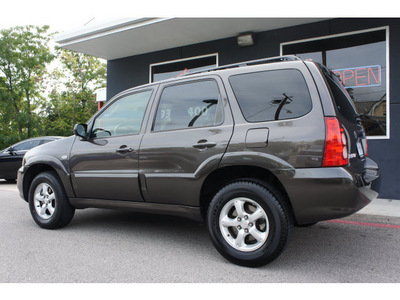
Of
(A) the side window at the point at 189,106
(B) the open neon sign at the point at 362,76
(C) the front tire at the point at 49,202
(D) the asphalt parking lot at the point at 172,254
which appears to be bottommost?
(D) the asphalt parking lot at the point at 172,254

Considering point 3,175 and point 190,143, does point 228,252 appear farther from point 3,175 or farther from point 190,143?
point 3,175

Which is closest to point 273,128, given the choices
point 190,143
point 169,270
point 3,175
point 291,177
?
point 291,177

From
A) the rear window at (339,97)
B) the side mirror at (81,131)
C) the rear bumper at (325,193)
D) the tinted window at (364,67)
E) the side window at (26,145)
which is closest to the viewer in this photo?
the rear bumper at (325,193)

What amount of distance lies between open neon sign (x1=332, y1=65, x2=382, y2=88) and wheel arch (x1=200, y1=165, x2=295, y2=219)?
4.58 metres

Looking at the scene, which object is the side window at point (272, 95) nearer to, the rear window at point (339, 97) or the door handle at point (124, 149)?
the rear window at point (339, 97)

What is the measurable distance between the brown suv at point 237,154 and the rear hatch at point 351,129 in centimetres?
2

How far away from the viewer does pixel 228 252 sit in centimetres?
297

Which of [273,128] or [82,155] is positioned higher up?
[273,128]

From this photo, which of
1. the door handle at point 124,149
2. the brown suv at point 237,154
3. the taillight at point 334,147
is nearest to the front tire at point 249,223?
the brown suv at point 237,154

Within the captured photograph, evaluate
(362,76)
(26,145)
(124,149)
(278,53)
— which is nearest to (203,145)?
(124,149)

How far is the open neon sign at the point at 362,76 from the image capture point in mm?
6535

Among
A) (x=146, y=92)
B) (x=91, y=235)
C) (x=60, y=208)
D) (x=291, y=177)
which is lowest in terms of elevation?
(x=91, y=235)

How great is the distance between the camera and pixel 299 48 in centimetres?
736
